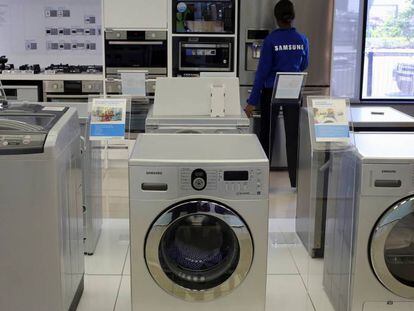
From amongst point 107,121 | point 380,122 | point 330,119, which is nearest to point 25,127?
point 107,121

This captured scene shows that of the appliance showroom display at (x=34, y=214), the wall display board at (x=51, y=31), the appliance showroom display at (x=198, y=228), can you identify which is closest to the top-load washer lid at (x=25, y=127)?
the appliance showroom display at (x=34, y=214)

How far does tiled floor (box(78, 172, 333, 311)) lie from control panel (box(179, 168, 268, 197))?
2.63 feet

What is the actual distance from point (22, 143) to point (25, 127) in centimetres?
17

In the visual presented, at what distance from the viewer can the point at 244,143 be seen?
2836 mm

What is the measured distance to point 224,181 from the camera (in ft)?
7.99

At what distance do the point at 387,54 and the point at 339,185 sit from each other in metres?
3.74

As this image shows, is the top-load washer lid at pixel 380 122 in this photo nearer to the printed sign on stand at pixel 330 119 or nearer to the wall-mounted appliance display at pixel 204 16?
the printed sign on stand at pixel 330 119

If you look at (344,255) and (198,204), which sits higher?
(198,204)

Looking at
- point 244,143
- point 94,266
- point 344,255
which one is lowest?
point 94,266

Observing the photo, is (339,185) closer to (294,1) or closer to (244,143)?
(244,143)

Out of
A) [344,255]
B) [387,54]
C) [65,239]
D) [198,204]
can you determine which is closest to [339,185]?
[344,255]

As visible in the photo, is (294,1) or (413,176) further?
(294,1)

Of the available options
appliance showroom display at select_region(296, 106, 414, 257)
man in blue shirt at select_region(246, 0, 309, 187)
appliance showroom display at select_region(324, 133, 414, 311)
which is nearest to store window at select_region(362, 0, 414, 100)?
man in blue shirt at select_region(246, 0, 309, 187)

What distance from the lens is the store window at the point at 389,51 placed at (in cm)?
603
